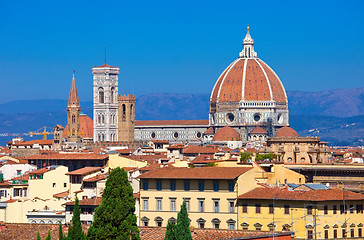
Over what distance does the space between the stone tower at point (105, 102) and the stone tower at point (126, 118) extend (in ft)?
4.50

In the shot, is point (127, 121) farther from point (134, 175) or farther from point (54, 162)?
point (134, 175)

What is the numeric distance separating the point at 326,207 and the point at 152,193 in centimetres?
990

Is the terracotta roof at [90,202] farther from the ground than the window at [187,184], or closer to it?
closer to it

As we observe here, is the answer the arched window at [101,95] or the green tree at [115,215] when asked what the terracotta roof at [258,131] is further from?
the green tree at [115,215]

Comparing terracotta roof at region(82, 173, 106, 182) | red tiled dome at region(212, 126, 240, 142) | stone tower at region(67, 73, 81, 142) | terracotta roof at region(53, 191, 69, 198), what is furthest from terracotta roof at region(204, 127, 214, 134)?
terracotta roof at region(82, 173, 106, 182)

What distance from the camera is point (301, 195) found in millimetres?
47938

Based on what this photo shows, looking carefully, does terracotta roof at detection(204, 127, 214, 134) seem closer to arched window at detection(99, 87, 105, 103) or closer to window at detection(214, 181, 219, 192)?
arched window at detection(99, 87, 105, 103)

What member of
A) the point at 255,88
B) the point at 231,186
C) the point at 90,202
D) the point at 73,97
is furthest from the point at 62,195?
the point at 255,88

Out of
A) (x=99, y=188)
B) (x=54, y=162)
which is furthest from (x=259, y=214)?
(x=54, y=162)

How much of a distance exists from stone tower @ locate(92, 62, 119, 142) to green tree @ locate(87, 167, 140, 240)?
511ft

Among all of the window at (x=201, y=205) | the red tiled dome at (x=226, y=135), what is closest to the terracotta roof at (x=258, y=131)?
the red tiled dome at (x=226, y=135)

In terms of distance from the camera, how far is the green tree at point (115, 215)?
37.7 m

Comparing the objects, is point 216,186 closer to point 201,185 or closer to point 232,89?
point 201,185

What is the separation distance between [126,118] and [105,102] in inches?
202
